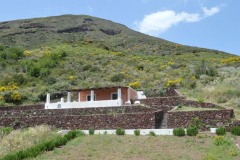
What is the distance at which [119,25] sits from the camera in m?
116

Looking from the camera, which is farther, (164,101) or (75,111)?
(164,101)

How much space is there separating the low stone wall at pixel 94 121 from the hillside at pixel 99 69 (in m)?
6.40

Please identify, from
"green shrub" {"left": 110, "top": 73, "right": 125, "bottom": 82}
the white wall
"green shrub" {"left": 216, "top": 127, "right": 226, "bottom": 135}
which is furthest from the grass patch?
"green shrub" {"left": 110, "top": 73, "right": 125, "bottom": 82}

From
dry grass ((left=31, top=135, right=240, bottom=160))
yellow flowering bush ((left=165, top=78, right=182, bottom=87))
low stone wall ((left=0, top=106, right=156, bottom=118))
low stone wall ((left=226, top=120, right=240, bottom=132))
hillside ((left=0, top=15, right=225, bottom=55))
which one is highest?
hillside ((left=0, top=15, right=225, bottom=55))

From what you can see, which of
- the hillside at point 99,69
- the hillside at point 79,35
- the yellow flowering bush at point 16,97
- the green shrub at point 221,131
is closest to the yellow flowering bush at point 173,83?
the hillside at point 99,69

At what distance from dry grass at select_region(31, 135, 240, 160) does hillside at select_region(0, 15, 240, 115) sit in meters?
9.90

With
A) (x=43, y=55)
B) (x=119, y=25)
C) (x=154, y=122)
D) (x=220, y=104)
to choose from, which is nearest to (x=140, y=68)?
(x=43, y=55)

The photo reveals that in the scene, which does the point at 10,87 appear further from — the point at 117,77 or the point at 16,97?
the point at 117,77

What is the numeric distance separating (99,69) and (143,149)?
35.8 meters

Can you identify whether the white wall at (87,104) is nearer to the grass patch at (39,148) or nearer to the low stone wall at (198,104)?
the low stone wall at (198,104)

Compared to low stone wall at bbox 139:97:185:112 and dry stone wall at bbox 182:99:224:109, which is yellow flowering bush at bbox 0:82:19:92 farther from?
dry stone wall at bbox 182:99:224:109

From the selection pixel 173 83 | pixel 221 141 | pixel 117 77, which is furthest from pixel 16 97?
pixel 221 141

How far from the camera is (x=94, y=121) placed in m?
25.8

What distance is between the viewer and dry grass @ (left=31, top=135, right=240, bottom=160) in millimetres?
16359
